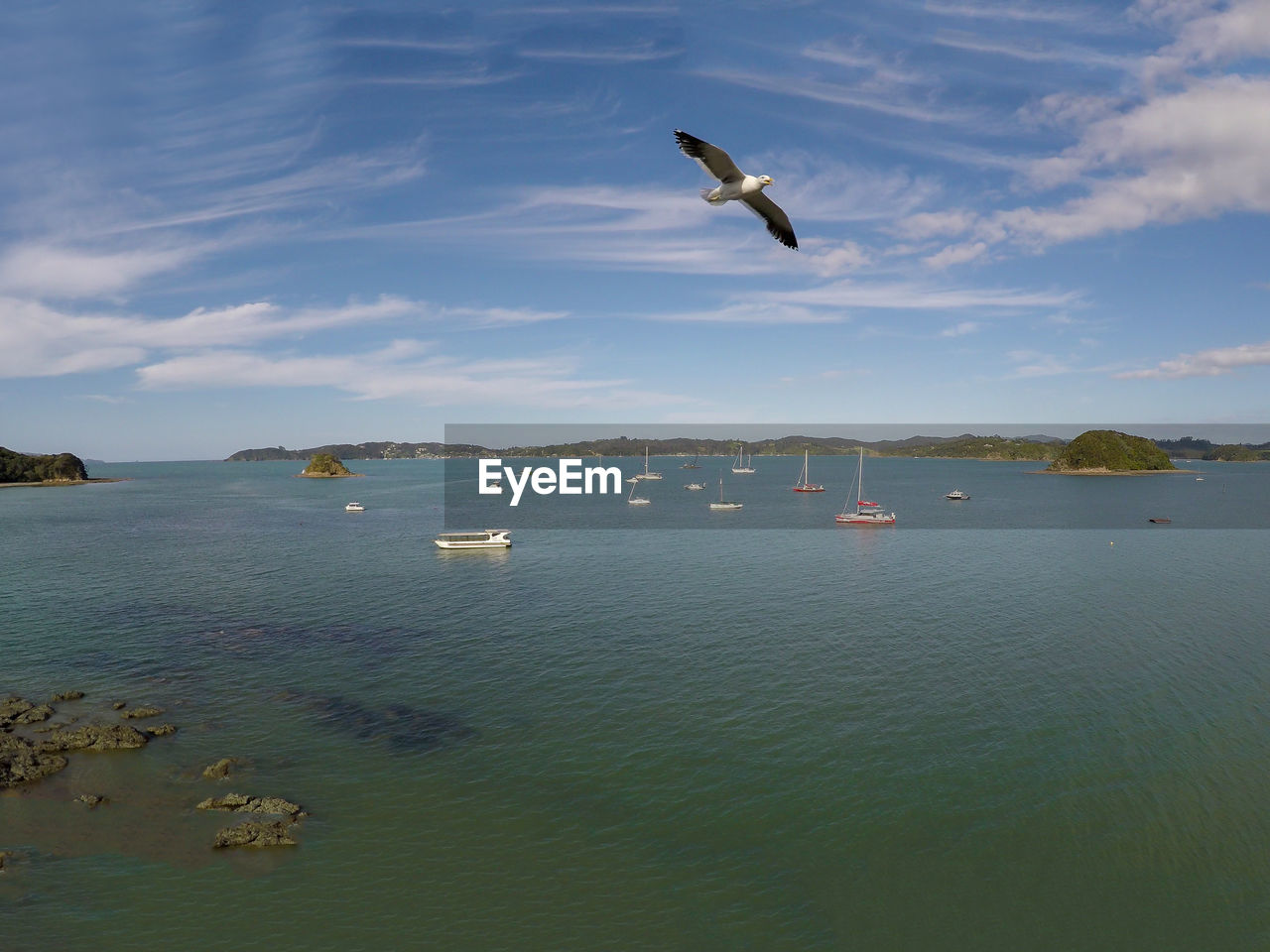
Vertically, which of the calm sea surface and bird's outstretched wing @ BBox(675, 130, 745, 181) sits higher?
bird's outstretched wing @ BBox(675, 130, 745, 181)

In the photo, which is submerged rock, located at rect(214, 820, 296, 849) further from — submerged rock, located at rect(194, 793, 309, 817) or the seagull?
the seagull

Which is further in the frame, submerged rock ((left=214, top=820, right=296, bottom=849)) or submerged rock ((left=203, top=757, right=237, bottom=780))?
submerged rock ((left=203, top=757, right=237, bottom=780))

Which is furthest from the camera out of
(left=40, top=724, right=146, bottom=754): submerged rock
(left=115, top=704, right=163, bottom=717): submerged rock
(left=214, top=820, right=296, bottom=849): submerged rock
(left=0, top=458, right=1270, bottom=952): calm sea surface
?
(left=115, top=704, right=163, bottom=717): submerged rock

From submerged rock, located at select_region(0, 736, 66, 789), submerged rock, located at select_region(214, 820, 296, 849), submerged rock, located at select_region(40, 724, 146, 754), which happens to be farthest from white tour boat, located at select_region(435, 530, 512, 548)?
submerged rock, located at select_region(214, 820, 296, 849)

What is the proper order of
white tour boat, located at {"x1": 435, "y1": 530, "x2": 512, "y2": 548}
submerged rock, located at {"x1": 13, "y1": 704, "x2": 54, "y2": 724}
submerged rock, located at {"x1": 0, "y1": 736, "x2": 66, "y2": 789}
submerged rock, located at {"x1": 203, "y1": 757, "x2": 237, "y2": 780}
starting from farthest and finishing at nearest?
1. white tour boat, located at {"x1": 435, "y1": 530, "x2": 512, "y2": 548}
2. submerged rock, located at {"x1": 13, "y1": 704, "x2": 54, "y2": 724}
3. submerged rock, located at {"x1": 203, "y1": 757, "x2": 237, "y2": 780}
4. submerged rock, located at {"x1": 0, "y1": 736, "x2": 66, "y2": 789}

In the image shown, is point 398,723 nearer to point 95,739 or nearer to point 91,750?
point 91,750

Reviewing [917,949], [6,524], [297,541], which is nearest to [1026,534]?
[917,949]
